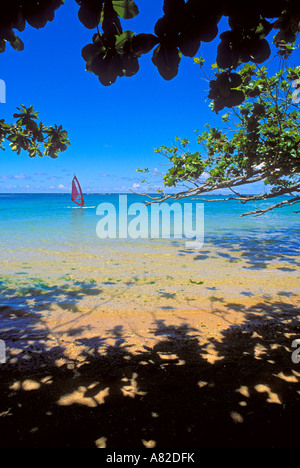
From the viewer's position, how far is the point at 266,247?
1260cm

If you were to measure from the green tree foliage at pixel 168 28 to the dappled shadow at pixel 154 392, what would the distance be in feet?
9.61

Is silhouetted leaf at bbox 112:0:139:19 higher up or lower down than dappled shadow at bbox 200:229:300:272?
higher up

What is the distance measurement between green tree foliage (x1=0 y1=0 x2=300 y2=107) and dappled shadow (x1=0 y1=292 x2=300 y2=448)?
2.93 meters

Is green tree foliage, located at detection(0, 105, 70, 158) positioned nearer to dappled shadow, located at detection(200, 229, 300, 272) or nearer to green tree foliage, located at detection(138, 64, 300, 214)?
green tree foliage, located at detection(138, 64, 300, 214)

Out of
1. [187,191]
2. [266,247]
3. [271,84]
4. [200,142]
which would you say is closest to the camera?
[271,84]

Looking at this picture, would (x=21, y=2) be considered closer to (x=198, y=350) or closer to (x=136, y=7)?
(x=136, y=7)

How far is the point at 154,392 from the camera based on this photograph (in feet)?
9.18

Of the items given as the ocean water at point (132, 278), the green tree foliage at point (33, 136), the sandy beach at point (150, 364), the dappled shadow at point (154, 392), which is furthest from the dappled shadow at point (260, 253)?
the green tree foliage at point (33, 136)

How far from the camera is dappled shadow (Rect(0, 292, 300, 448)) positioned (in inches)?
87.8

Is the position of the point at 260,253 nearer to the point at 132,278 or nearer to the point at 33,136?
the point at 132,278

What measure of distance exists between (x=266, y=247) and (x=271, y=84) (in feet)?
27.7

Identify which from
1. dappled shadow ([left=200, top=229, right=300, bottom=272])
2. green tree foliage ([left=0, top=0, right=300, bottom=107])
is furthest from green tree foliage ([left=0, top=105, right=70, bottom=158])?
dappled shadow ([left=200, top=229, right=300, bottom=272])
